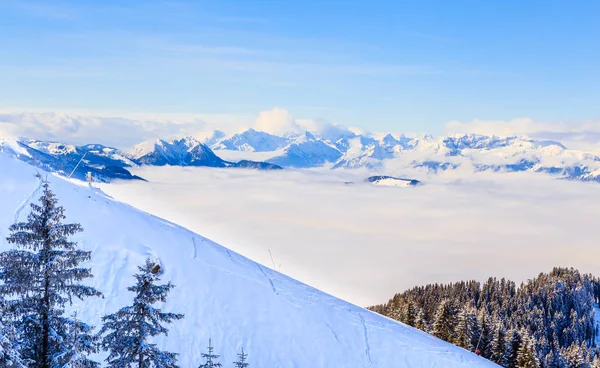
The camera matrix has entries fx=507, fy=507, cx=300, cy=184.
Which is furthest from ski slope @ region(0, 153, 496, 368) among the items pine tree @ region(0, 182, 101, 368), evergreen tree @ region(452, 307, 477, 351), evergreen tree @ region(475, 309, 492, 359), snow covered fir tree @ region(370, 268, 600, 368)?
evergreen tree @ region(475, 309, 492, 359)

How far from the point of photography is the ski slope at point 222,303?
1390 inches

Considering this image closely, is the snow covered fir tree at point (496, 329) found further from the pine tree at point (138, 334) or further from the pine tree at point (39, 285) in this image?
the pine tree at point (39, 285)

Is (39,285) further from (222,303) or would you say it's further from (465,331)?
(465,331)

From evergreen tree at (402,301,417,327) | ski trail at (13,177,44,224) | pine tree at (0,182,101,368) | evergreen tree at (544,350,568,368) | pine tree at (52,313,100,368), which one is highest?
ski trail at (13,177,44,224)

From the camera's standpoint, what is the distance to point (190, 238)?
46344 millimetres

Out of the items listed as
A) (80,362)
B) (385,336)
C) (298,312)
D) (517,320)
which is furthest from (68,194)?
(517,320)

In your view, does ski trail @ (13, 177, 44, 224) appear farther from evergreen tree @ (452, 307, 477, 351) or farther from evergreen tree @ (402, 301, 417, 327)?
evergreen tree @ (452, 307, 477, 351)

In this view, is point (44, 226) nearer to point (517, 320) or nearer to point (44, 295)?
point (44, 295)

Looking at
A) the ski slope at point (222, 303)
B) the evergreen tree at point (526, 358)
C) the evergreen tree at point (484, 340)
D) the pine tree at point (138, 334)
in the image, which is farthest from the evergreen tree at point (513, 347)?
the pine tree at point (138, 334)

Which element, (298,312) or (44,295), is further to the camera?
(298,312)

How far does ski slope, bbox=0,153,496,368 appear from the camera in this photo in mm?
35312

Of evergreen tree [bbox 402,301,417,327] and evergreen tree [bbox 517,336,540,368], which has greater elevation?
evergreen tree [bbox 402,301,417,327]

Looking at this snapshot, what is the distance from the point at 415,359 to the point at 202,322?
16.5 metres

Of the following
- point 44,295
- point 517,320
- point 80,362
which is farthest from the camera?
point 517,320
